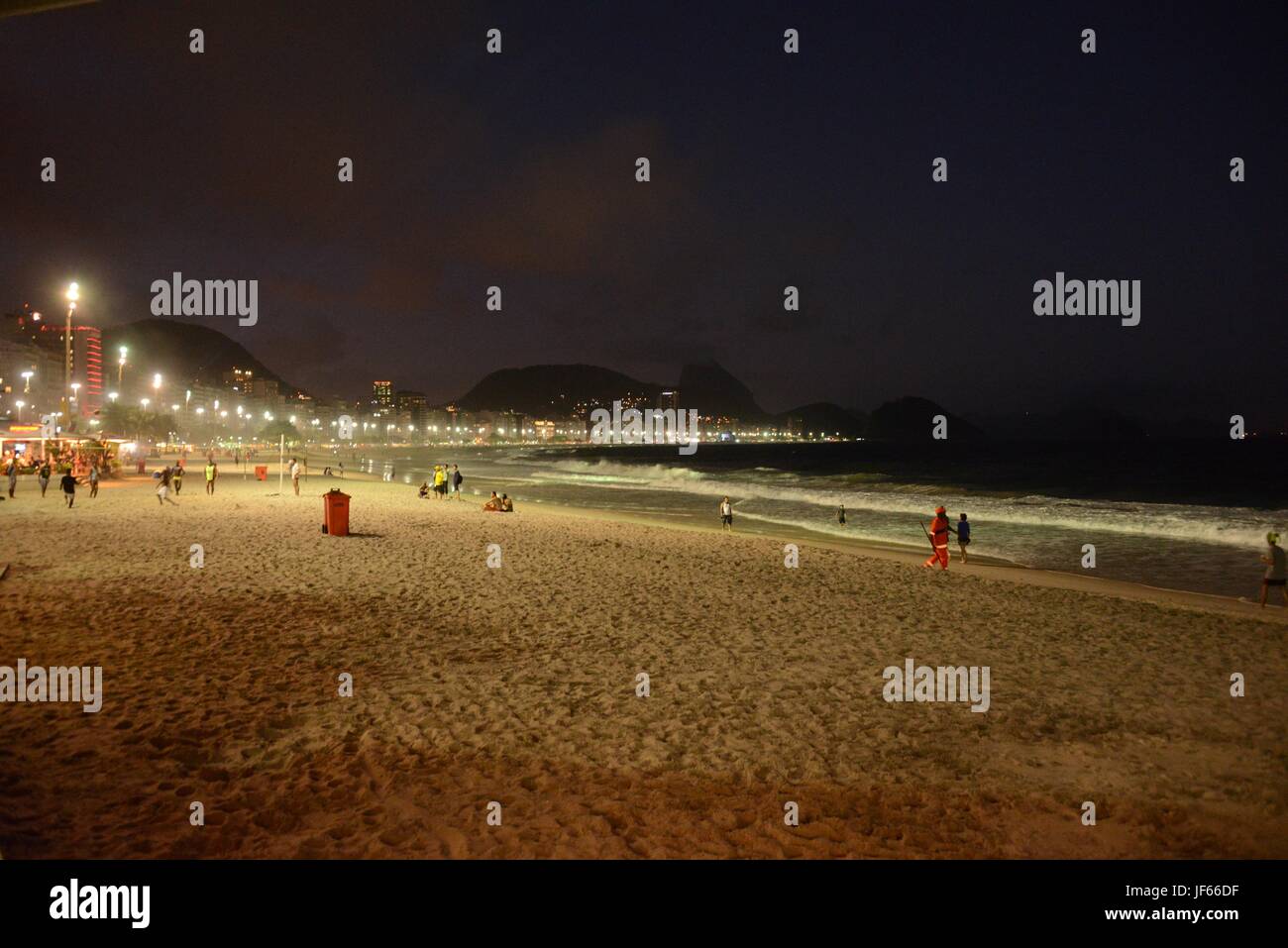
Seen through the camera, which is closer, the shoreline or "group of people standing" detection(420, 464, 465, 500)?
the shoreline

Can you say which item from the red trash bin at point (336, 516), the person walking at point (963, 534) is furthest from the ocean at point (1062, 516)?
the red trash bin at point (336, 516)

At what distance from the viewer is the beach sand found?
159 inches

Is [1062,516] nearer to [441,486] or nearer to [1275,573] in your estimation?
[1275,573]

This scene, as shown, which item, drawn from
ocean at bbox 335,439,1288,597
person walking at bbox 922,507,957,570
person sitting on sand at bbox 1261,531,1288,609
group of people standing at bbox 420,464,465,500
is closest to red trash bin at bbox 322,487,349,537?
group of people standing at bbox 420,464,465,500

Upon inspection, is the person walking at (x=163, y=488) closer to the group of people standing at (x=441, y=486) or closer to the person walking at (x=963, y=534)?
the group of people standing at (x=441, y=486)

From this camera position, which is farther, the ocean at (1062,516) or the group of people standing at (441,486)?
the group of people standing at (441,486)

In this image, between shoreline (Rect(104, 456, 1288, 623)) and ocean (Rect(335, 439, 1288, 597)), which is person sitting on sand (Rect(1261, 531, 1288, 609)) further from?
ocean (Rect(335, 439, 1288, 597))

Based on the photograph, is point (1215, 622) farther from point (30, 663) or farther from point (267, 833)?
point (30, 663)

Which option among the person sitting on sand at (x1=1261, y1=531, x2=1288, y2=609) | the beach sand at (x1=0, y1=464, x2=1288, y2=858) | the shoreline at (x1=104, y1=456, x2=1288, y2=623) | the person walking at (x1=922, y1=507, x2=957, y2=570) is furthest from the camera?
the person walking at (x1=922, y1=507, x2=957, y2=570)

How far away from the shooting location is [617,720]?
5.76 metres

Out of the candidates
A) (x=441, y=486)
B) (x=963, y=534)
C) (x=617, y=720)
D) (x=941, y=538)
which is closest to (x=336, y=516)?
(x=441, y=486)

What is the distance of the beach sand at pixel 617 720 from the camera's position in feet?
13.2

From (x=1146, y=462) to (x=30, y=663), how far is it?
97.7m

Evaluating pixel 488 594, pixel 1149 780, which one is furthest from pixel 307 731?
pixel 1149 780
